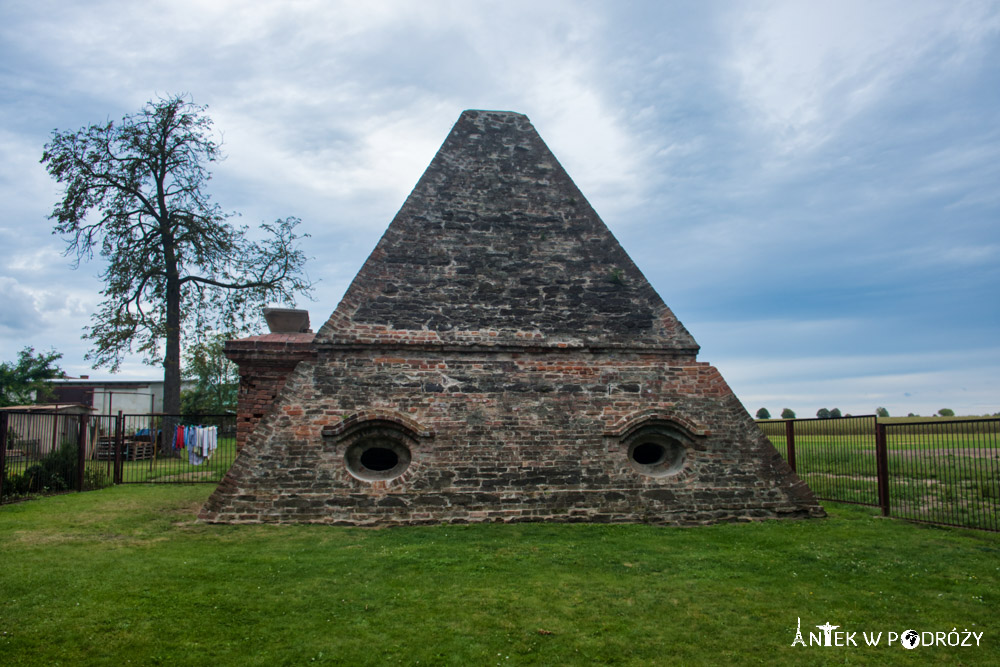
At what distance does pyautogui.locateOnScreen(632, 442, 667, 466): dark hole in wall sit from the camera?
1041cm

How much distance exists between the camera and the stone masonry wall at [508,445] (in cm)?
916

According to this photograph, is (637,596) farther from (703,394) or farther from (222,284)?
(222,284)

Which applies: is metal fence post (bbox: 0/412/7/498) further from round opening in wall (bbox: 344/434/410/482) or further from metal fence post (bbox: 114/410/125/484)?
round opening in wall (bbox: 344/434/410/482)

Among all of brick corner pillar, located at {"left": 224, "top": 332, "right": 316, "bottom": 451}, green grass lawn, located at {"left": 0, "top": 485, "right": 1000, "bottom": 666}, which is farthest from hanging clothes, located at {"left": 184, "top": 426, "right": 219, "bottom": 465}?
green grass lawn, located at {"left": 0, "top": 485, "right": 1000, "bottom": 666}

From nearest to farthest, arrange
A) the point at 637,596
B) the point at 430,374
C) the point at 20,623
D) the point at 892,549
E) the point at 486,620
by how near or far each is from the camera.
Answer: the point at 20,623, the point at 486,620, the point at 637,596, the point at 892,549, the point at 430,374

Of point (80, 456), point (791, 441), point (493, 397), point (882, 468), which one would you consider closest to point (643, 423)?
point (493, 397)

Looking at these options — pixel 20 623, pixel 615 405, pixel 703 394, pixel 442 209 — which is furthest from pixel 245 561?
pixel 703 394

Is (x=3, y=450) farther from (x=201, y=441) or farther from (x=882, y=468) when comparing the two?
(x=882, y=468)

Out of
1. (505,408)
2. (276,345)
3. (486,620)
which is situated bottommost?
→ (486,620)

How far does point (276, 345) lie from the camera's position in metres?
11.0

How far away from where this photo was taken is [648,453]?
1051 cm

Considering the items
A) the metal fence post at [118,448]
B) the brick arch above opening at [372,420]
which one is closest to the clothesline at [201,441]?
the metal fence post at [118,448]

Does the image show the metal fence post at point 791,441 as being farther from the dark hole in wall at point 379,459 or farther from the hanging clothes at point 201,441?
the hanging clothes at point 201,441

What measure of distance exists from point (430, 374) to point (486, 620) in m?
4.90
